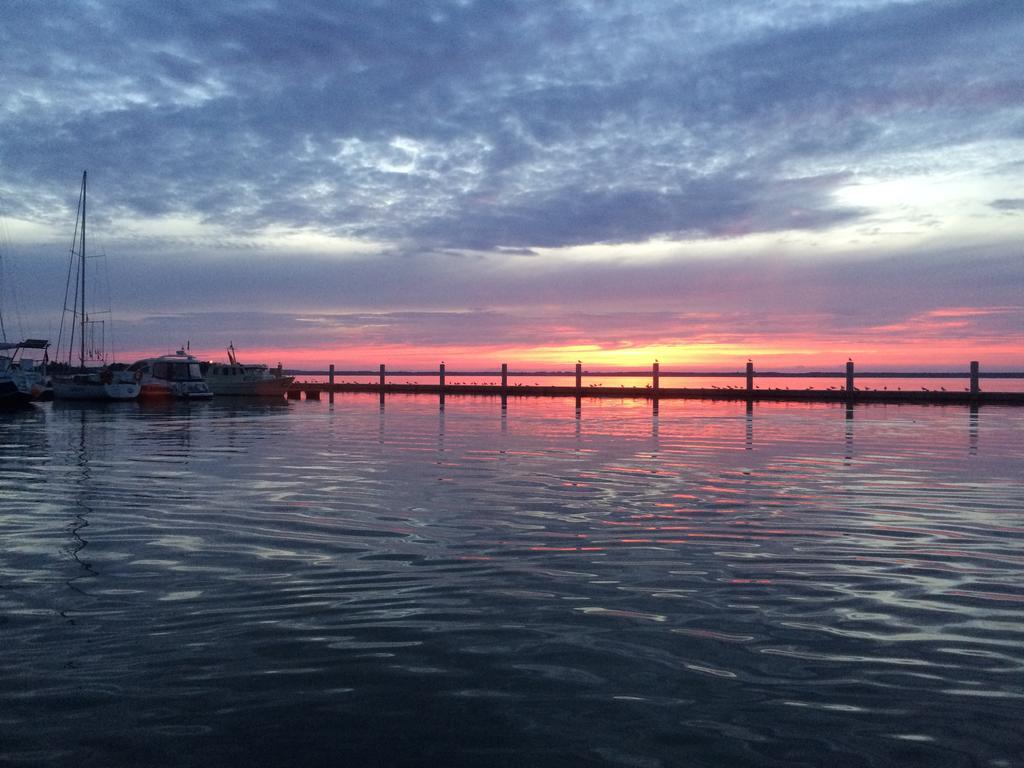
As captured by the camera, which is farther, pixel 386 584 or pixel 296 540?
pixel 296 540

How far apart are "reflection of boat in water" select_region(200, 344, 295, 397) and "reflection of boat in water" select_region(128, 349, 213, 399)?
11.5 ft

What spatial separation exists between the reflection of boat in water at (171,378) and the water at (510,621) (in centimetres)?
3935

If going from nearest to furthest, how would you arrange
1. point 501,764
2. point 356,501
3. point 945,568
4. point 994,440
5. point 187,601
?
point 501,764 → point 187,601 → point 945,568 → point 356,501 → point 994,440

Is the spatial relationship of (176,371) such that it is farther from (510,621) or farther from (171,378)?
(510,621)

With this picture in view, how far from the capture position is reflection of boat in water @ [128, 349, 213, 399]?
49031mm

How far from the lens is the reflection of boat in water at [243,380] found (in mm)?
55188

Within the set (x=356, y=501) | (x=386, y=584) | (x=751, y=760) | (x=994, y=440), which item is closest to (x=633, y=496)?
(x=356, y=501)

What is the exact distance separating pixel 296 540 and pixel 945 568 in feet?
18.9

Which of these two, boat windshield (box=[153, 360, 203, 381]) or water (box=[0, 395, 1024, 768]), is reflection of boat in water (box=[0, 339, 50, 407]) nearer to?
boat windshield (box=[153, 360, 203, 381])

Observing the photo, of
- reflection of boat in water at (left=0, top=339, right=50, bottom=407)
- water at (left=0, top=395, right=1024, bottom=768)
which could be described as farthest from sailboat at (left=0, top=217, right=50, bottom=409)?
water at (left=0, top=395, right=1024, bottom=768)

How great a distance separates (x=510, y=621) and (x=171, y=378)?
165ft

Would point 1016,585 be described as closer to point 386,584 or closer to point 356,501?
point 386,584

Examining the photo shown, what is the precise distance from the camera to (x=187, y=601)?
5.83 metres

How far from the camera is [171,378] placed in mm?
51250
